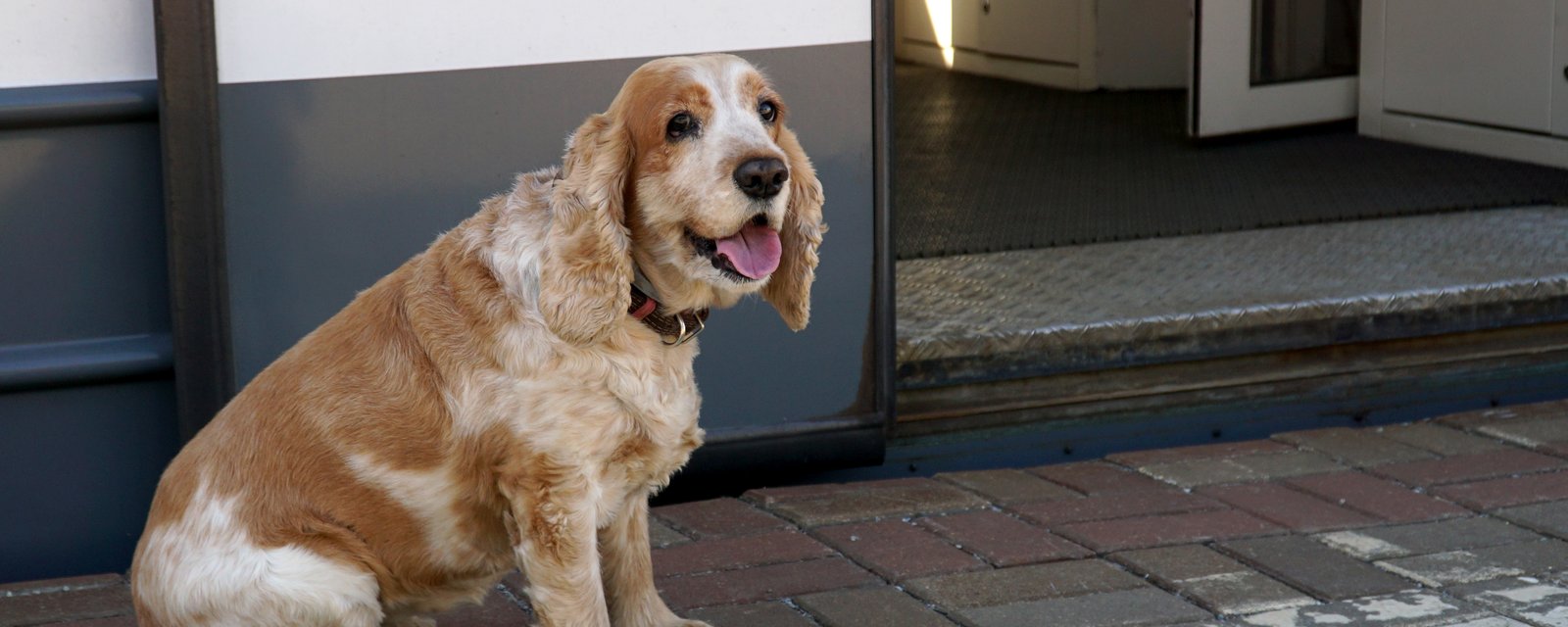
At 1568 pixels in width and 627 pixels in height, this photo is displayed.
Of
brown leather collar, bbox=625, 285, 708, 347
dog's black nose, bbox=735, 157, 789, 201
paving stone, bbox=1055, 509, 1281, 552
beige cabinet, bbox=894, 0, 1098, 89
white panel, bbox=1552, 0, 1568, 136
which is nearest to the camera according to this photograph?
dog's black nose, bbox=735, 157, 789, 201

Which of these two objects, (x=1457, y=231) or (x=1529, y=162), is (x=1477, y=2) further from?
(x=1457, y=231)

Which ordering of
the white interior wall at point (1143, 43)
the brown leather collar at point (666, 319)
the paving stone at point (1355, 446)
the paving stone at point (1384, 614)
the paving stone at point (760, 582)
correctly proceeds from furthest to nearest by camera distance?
1. the white interior wall at point (1143, 43)
2. the paving stone at point (1355, 446)
3. the paving stone at point (760, 582)
4. the paving stone at point (1384, 614)
5. the brown leather collar at point (666, 319)

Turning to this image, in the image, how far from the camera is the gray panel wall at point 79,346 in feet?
11.5

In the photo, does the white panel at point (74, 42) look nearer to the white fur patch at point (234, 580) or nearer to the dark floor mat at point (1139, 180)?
the white fur patch at point (234, 580)

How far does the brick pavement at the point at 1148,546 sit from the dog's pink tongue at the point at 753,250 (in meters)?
0.97

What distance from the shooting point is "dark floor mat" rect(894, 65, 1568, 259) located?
5.77 m

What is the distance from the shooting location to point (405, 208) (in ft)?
12.0

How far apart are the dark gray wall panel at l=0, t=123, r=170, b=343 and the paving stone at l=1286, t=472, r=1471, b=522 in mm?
2860

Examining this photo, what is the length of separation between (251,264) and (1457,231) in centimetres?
395

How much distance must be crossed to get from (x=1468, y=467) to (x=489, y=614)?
2.58 metres

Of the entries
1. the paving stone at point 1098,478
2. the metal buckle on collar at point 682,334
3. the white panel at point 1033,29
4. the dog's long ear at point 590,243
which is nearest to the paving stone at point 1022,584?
the paving stone at point 1098,478

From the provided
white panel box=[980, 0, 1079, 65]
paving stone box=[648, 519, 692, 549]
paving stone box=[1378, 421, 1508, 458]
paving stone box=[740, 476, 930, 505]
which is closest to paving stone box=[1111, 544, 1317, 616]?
paving stone box=[740, 476, 930, 505]

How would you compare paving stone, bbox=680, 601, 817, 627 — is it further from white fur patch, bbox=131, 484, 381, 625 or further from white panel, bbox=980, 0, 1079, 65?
white panel, bbox=980, 0, 1079, 65

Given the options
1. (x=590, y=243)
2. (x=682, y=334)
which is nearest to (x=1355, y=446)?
(x=682, y=334)
